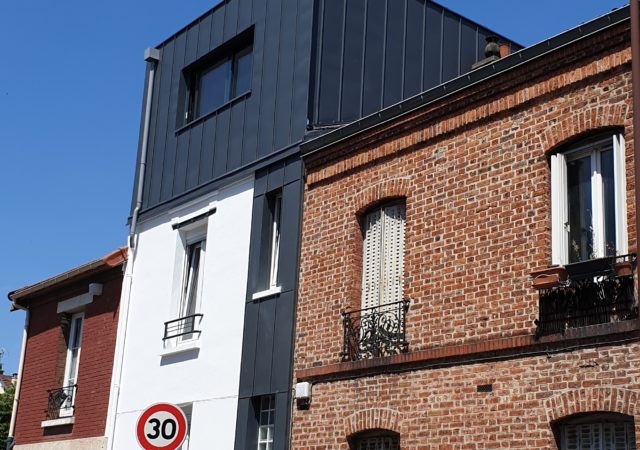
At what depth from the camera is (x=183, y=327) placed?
18703 mm

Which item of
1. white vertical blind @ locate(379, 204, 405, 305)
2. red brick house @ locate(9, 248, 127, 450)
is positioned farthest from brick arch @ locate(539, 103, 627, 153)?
red brick house @ locate(9, 248, 127, 450)

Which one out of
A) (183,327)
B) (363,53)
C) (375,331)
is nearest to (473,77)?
(375,331)

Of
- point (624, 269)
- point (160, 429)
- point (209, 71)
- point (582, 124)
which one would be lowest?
point (160, 429)

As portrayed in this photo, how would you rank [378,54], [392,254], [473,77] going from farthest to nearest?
[378,54] → [392,254] → [473,77]

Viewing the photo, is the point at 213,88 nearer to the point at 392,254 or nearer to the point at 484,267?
the point at 392,254

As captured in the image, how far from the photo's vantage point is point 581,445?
11.6 meters

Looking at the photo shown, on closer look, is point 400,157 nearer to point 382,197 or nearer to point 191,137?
point 382,197

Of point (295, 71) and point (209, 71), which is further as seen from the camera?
point (209, 71)

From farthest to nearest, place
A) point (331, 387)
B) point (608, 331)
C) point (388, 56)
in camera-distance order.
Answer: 1. point (388, 56)
2. point (331, 387)
3. point (608, 331)

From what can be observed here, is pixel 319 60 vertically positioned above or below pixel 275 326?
above

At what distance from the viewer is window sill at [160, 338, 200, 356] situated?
707 inches

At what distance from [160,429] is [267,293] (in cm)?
455

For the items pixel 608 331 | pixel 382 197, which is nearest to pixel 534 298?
pixel 608 331

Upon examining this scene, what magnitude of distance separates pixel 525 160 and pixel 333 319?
3.97 metres
